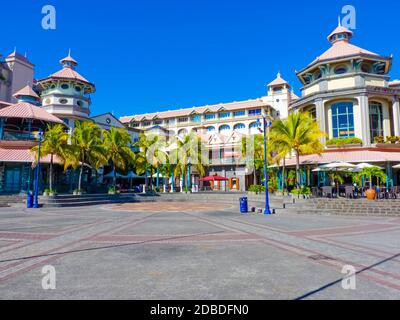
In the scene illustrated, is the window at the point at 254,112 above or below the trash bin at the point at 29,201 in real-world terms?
above

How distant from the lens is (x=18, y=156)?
91.7 feet

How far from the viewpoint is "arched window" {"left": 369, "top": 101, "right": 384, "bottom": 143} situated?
31359 mm

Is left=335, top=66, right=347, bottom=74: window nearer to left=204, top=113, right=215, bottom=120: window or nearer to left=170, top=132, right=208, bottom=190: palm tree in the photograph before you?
left=170, top=132, right=208, bottom=190: palm tree

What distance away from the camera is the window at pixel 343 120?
31.4m

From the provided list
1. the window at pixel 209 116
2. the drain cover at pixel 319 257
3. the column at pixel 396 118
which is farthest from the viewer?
the window at pixel 209 116

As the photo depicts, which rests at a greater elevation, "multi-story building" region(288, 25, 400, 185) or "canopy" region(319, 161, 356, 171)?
"multi-story building" region(288, 25, 400, 185)

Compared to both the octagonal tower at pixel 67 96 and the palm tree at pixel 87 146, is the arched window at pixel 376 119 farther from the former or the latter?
the octagonal tower at pixel 67 96

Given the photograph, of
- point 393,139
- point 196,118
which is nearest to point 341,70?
point 393,139

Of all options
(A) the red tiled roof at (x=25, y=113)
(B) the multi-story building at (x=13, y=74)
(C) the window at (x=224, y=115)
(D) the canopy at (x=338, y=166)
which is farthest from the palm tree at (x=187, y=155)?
(B) the multi-story building at (x=13, y=74)

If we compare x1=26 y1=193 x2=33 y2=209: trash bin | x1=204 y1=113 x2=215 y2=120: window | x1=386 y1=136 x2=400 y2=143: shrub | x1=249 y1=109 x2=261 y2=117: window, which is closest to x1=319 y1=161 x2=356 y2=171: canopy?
x1=386 y1=136 x2=400 y2=143: shrub

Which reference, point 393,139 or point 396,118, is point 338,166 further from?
point 396,118

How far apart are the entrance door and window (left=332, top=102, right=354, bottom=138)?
115ft
